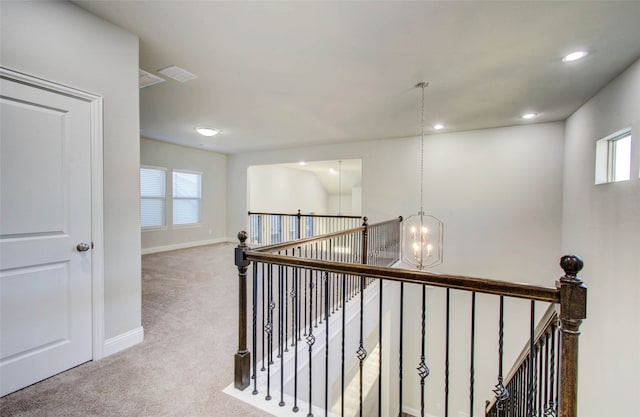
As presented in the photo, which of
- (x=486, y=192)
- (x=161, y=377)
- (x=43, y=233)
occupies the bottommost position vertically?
(x=161, y=377)

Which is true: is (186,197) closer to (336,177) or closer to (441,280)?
(336,177)

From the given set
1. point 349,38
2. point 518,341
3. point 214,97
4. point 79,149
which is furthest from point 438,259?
point 79,149

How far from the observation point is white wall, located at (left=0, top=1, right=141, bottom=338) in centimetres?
180

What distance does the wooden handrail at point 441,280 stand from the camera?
3.64 ft

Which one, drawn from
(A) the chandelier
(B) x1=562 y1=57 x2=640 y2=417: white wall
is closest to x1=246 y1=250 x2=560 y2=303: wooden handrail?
(B) x1=562 y1=57 x2=640 y2=417: white wall

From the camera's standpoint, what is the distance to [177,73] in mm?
3004

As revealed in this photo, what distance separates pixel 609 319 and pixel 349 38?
12.3 ft

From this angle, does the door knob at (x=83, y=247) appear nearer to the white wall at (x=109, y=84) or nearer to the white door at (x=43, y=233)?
the white door at (x=43, y=233)

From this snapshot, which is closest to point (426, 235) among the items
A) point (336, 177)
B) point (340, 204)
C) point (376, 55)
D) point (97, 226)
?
point (376, 55)

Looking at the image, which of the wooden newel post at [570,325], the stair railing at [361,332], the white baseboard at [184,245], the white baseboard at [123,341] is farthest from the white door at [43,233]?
the white baseboard at [184,245]

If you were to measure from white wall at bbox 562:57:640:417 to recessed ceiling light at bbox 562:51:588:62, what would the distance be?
1.77 ft

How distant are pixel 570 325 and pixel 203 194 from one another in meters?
7.66

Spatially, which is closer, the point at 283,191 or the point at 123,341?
the point at 123,341

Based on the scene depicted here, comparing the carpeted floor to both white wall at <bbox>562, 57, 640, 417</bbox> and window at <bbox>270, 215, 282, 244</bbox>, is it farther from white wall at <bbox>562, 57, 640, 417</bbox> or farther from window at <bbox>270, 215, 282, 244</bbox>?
window at <bbox>270, 215, 282, 244</bbox>
